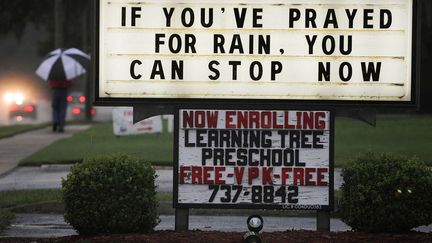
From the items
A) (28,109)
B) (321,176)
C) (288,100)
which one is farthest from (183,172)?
(28,109)

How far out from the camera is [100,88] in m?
10.3

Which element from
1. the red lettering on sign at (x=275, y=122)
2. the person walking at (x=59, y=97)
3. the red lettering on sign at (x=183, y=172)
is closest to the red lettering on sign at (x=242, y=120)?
the red lettering on sign at (x=275, y=122)

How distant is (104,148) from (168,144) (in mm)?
2097

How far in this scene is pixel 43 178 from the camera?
18547mm

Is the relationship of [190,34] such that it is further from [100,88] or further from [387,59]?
[387,59]

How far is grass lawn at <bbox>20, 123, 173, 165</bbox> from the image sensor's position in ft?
69.4

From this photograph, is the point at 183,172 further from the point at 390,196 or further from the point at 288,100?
the point at 390,196

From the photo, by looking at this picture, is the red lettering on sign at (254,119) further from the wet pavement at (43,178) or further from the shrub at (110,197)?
the wet pavement at (43,178)

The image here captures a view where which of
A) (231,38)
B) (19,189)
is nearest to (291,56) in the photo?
(231,38)

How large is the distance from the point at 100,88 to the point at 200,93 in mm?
1099

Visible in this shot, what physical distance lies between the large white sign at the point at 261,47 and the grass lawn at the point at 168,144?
8655 mm

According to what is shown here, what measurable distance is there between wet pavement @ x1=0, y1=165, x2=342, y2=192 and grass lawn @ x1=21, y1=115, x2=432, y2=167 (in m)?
0.52

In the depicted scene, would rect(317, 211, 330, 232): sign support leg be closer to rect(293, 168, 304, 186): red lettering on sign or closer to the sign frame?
rect(293, 168, 304, 186): red lettering on sign

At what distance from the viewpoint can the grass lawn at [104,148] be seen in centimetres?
2114
